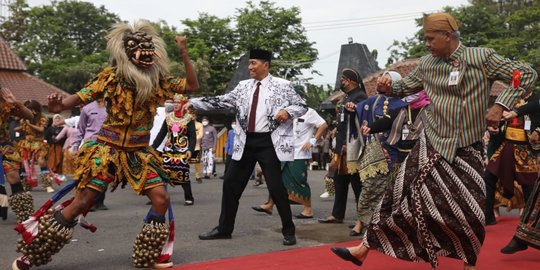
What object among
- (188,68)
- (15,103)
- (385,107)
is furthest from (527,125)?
(15,103)

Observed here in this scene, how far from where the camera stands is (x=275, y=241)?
6.78 metres

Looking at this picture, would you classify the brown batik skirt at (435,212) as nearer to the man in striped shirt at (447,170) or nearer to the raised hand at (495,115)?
the man in striped shirt at (447,170)

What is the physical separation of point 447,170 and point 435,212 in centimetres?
32

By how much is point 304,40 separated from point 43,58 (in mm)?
20183

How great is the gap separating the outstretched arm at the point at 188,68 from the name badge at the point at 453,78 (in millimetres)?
1953

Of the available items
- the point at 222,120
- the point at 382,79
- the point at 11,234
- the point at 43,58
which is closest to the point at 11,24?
the point at 43,58

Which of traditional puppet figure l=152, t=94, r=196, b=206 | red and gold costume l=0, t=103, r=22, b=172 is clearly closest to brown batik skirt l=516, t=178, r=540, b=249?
traditional puppet figure l=152, t=94, r=196, b=206

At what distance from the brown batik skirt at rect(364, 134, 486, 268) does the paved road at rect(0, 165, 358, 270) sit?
1714 mm

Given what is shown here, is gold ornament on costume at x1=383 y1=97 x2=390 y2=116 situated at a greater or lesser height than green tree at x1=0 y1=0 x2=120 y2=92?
lesser

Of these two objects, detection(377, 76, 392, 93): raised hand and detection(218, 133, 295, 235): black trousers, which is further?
detection(218, 133, 295, 235): black trousers

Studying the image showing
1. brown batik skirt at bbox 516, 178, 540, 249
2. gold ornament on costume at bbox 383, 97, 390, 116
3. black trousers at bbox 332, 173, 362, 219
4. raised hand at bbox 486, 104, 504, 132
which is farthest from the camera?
black trousers at bbox 332, 173, 362, 219

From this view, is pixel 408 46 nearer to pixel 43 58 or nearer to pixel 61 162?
pixel 43 58

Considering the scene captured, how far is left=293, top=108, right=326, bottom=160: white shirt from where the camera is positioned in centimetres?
938

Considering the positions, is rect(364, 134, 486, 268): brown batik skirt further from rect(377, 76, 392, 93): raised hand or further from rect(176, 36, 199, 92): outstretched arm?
rect(176, 36, 199, 92): outstretched arm
